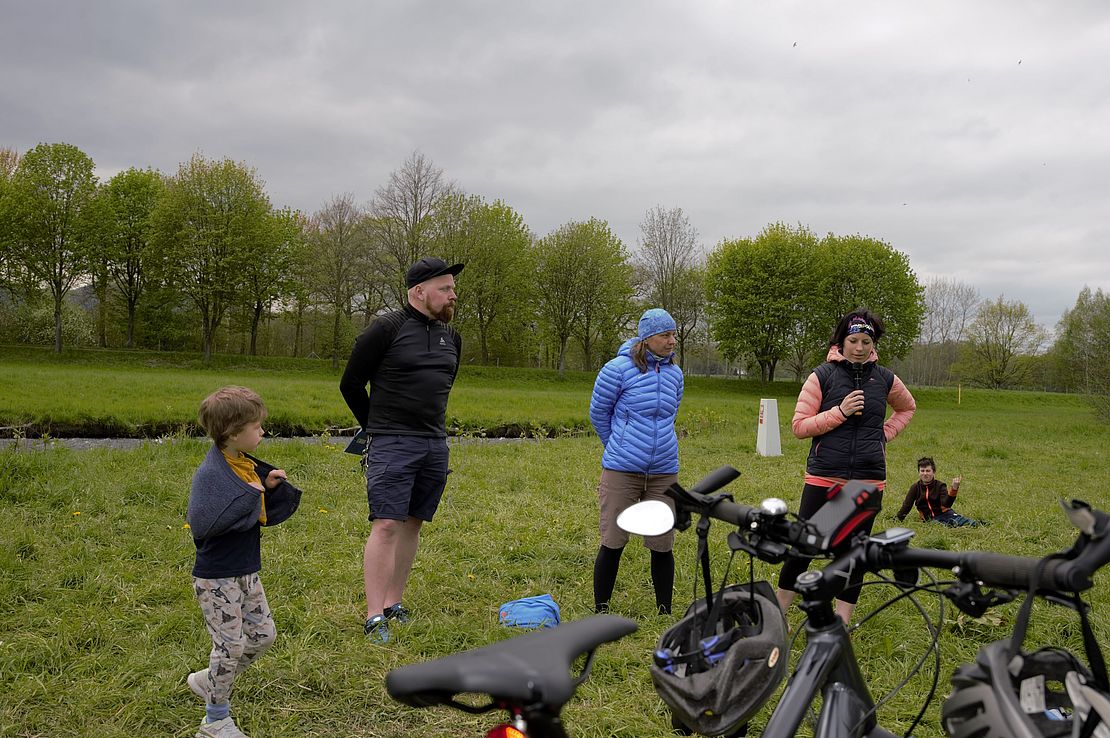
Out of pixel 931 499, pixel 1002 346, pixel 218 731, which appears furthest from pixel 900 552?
pixel 1002 346

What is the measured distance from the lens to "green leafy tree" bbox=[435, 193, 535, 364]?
4616cm

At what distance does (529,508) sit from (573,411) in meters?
15.4

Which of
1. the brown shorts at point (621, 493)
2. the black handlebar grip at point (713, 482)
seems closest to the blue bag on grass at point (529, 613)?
the brown shorts at point (621, 493)

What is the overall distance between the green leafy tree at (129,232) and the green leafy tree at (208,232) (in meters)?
2.23

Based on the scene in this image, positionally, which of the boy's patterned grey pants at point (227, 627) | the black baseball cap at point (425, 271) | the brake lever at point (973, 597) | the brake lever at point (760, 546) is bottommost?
the boy's patterned grey pants at point (227, 627)

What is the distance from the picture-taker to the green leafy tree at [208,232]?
132 feet

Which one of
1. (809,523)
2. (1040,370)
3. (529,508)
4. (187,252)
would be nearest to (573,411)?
(529,508)

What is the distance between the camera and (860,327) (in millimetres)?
4719

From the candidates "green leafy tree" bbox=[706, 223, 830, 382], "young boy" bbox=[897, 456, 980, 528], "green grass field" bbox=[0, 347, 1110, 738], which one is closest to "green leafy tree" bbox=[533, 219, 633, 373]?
"green leafy tree" bbox=[706, 223, 830, 382]

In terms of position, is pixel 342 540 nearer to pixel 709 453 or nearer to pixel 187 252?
pixel 709 453

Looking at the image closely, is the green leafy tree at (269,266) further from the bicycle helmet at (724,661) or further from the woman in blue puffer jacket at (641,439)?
the bicycle helmet at (724,661)

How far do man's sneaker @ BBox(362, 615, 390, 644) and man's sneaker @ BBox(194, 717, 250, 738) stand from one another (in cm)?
118

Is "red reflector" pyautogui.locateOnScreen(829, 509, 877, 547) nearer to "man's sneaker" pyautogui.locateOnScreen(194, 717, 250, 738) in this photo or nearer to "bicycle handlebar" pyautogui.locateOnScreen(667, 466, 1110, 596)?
"bicycle handlebar" pyautogui.locateOnScreen(667, 466, 1110, 596)

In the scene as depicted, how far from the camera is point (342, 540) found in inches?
267
